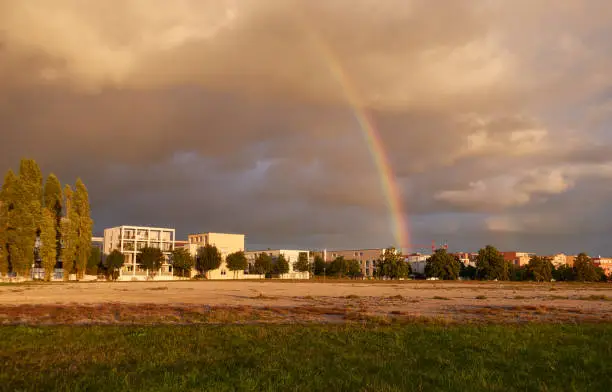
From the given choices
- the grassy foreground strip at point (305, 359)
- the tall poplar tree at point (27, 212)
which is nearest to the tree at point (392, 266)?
the tall poplar tree at point (27, 212)

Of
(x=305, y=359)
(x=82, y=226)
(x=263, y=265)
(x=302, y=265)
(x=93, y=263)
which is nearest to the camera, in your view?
(x=305, y=359)

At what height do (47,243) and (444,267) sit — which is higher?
(47,243)

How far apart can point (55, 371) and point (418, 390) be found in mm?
8318

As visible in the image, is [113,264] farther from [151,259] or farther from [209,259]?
[209,259]

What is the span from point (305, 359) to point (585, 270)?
182 metres

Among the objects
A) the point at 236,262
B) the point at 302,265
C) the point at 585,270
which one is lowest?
the point at 585,270

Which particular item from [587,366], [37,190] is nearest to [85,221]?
[37,190]

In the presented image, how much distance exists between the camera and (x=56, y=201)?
10162cm

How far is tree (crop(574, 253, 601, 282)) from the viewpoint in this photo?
165 meters

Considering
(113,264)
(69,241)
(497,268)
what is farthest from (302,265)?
(69,241)

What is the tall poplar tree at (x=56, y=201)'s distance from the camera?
327 ft

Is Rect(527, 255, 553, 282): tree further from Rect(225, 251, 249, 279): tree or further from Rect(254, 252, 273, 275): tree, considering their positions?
Rect(225, 251, 249, 279): tree

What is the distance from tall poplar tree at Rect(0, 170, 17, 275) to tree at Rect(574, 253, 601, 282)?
170084 mm

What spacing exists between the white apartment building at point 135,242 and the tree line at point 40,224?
57154mm
